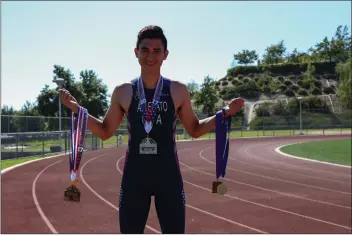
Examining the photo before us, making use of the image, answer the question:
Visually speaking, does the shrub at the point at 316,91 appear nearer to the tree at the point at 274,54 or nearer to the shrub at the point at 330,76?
the shrub at the point at 330,76

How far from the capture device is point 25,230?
21.9 ft

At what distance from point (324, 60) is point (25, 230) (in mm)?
99070

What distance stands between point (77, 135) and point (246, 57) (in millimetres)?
Result: 111236

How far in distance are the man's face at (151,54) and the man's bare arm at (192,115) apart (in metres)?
0.21

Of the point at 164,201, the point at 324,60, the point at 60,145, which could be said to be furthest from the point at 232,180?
the point at 324,60

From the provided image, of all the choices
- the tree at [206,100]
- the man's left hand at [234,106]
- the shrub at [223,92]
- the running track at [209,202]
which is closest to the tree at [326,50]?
the shrub at [223,92]

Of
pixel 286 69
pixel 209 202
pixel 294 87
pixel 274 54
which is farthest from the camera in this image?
pixel 274 54

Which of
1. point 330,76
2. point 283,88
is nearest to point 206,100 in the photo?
point 283,88

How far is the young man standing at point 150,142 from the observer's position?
2.33m

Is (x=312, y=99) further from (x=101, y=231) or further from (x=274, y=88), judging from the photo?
(x=101, y=231)

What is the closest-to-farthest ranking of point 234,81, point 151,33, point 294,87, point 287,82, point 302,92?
point 151,33 < point 302,92 < point 294,87 < point 287,82 < point 234,81

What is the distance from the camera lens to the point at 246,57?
10994 centimetres

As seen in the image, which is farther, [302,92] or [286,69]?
[286,69]

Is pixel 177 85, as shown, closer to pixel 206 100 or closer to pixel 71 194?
pixel 71 194
